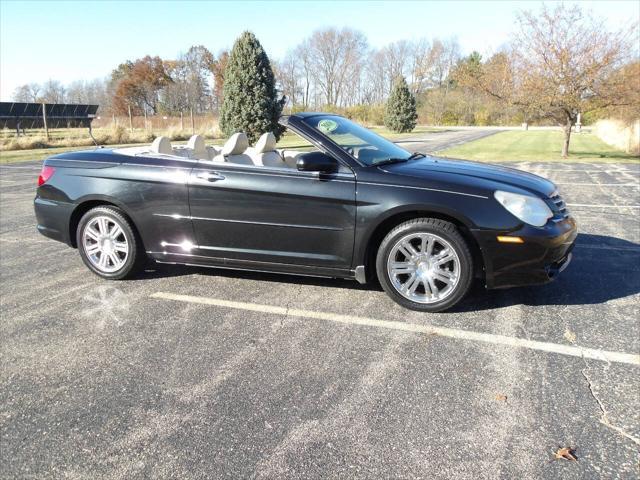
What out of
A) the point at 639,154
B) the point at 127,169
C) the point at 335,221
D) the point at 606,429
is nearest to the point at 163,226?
the point at 127,169

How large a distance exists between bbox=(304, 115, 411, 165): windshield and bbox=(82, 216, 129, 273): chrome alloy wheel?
2064 mm

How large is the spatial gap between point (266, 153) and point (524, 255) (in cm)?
253

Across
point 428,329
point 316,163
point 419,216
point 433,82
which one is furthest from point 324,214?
point 433,82

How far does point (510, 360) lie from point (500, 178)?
63.2 inches

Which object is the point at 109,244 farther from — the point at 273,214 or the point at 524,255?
the point at 524,255

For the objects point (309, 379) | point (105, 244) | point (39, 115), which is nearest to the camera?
point (309, 379)

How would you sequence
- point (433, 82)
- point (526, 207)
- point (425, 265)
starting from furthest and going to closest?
point (433, 82)
point (425, 265)
point (526, 207)

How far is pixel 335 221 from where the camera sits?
13.1 feet

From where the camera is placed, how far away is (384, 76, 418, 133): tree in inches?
1747

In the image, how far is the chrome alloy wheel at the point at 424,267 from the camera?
12.7 feet

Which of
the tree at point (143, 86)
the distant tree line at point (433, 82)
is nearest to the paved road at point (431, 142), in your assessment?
the distant tree line at point (433, 82)

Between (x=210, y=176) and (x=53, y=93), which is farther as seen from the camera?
(x=53, y=93)

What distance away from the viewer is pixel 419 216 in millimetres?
3959

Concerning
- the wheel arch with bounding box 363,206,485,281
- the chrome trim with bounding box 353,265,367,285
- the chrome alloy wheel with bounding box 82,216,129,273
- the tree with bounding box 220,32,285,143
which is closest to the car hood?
the wheel arch with bounding box 363,206,485,281
